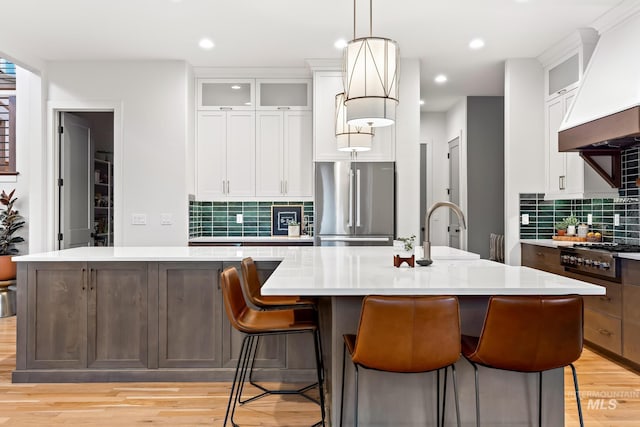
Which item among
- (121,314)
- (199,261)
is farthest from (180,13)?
(121,314)

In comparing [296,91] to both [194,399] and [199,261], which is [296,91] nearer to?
[199,261]

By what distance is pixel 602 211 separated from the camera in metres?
4.83

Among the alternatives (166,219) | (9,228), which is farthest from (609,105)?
(9,228)

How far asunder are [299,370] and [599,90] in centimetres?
319

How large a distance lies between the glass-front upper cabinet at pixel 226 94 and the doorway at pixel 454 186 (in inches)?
127

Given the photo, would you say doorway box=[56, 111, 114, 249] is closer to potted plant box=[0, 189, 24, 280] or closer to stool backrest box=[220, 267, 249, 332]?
potted plant box=[0, 189, 24, 280]

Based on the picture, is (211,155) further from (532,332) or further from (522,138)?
(532,332)

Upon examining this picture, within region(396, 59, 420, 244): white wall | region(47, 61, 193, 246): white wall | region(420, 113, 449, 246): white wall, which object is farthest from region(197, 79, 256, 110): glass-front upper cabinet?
region(420, 113, 449, 246): white wall

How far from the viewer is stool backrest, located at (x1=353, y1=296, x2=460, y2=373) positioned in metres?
1.84

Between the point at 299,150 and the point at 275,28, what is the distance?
5.19 ft

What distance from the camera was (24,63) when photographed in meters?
5.08

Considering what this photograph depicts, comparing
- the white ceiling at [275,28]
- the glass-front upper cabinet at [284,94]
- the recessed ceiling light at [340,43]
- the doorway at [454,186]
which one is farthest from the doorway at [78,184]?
the doorway at [454,186]

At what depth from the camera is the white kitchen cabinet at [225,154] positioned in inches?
226
